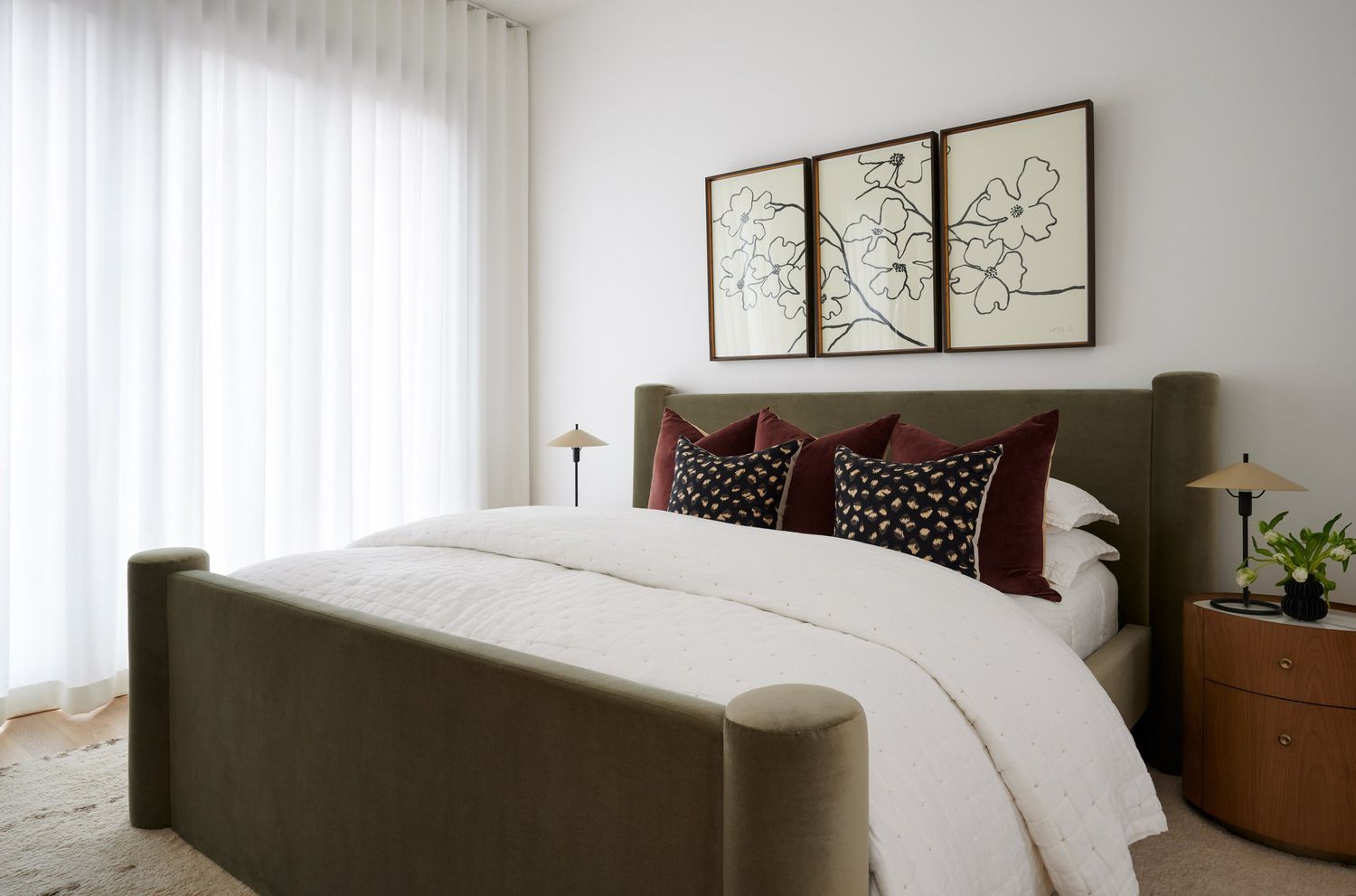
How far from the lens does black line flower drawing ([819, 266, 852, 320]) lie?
3.09 m

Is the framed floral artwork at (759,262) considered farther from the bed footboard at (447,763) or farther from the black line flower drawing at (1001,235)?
the bed footboard at (447,763)

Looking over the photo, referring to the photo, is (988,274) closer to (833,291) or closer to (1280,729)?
(833,291)

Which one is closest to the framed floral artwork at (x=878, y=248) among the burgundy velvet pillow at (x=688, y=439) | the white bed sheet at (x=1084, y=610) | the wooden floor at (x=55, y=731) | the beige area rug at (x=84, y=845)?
the burgundy velvet pillow at (x=688, y=439)

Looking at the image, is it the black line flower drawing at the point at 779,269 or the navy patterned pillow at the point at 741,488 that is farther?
the black line flower drawing at the point at 779,269

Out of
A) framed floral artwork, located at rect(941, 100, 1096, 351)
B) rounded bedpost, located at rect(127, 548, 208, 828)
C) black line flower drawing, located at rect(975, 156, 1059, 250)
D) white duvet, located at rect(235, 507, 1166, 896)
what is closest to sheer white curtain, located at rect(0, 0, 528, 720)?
rounded bedpost, located at rect(127, 548, 208, 828)

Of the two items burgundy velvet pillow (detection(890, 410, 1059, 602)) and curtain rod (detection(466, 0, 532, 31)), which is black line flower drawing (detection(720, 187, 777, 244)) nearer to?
burgundy velvet pillow (detection(890, 410, 1059, 602))

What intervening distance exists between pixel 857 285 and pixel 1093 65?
97cm

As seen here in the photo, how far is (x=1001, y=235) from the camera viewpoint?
271 centimetres

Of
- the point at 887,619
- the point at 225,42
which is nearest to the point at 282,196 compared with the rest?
the point at 225,42

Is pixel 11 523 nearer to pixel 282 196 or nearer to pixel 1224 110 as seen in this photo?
pixel 282 196

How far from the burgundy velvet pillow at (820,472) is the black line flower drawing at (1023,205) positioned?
2.36 ft

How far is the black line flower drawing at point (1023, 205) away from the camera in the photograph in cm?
261

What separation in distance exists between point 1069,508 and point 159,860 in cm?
232

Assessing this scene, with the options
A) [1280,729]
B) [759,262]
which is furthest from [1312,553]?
[759,262]
